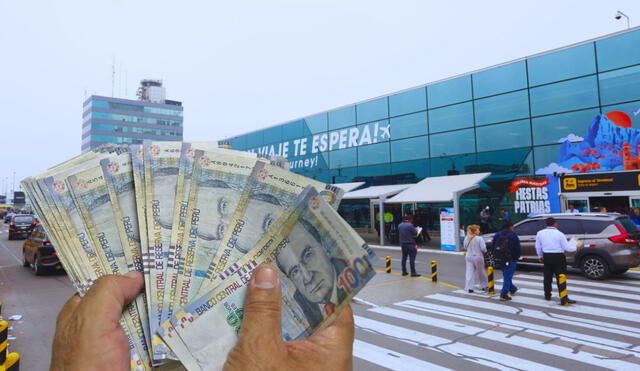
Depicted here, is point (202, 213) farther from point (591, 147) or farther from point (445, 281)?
point (591, 147)

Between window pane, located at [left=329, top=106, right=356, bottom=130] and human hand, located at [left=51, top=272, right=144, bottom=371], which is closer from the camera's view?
human hand, located at [left=51, top=272, right=144, bottom=371]

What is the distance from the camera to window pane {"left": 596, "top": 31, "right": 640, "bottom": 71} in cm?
1744

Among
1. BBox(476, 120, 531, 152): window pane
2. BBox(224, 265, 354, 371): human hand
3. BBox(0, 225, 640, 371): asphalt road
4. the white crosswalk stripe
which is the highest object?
BBox(476, 120, 531, 152): window pane

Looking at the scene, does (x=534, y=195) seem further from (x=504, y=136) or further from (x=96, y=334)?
(x=96, y=334)

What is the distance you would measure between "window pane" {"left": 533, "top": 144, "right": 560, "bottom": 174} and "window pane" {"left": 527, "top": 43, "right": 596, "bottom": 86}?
3.80 m

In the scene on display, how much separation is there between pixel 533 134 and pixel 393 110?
9.61 m

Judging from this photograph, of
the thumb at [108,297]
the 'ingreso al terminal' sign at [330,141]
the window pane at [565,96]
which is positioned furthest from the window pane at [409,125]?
the thumb at [108,297]

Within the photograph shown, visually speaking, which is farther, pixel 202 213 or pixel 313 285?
pixel 202 213

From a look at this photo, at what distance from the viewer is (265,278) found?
1605mm

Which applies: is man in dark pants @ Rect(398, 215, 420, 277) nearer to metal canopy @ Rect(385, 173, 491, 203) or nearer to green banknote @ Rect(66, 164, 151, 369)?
metal canopy @ Rect(385, 173, 491, 203)

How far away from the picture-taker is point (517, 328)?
22.2ft

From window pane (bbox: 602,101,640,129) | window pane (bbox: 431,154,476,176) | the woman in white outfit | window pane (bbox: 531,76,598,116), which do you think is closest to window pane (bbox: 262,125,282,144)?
window pane (bbox: 431,154,476,176)

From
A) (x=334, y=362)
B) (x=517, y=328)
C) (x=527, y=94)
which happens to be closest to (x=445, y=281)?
(x=517, y=328)

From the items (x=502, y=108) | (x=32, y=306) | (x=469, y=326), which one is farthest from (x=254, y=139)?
(x=469, y=326)
